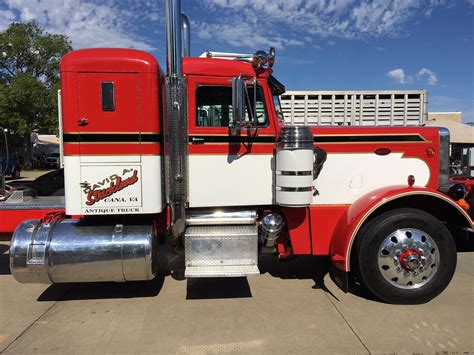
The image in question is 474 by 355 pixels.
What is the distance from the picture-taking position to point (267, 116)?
424cm

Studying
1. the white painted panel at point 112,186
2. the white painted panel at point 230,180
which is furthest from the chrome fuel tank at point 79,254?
the white painted panel at point 230,180

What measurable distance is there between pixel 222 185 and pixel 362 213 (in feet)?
4.68

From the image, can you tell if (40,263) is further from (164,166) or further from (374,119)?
(374,119)

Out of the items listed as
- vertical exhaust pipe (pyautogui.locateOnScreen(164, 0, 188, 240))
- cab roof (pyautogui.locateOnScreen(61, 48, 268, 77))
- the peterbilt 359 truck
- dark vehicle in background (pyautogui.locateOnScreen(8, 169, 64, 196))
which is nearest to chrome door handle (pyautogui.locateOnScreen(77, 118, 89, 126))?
the peterbilt 359 truck

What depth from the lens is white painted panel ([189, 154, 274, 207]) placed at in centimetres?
414

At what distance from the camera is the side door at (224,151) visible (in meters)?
4.12

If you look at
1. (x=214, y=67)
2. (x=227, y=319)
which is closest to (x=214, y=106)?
(x=214, y=67)

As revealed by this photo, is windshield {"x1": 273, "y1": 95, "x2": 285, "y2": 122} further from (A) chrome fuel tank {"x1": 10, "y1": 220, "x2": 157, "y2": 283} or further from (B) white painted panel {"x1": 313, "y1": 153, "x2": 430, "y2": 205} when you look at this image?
(A) chrome fuel tank {"x1": 10, "y1": 220, "x2": 157, "y2": 283}

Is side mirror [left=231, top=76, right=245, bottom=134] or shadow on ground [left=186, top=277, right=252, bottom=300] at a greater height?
side mirror [left=231, top=76, right=245, bottom=134]

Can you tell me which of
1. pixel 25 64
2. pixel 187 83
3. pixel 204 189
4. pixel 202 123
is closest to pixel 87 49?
pixel 187 83

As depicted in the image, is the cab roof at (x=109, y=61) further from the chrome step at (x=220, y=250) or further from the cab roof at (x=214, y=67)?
the chrome step at (x=220, y=250)

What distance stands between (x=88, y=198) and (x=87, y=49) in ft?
4.58

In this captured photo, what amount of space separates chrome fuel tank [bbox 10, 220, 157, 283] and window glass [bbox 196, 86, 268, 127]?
4.23 feet

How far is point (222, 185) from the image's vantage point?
4.19m
